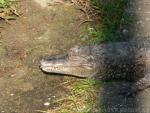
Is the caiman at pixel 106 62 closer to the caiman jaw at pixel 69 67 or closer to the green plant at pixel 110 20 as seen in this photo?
the caiman jaw at pixel 69 67

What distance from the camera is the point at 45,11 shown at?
652 centimetres

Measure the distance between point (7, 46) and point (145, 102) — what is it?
207cm

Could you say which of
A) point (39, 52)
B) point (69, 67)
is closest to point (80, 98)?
point (69, 67)

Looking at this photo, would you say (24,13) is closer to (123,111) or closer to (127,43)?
(127,43)

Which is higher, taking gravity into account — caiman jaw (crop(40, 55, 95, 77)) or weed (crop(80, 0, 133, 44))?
weed (crop(80, 0, 133, 44))

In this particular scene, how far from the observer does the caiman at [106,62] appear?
17.3 feet

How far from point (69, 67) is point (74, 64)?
0.07 m

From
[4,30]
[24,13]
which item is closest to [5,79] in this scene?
[4,30]

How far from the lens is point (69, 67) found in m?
5.33

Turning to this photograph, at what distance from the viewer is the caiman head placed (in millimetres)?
5320

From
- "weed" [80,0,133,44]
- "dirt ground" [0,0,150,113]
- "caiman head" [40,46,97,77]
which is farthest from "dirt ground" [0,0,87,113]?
"weed" [80,0,133,44]

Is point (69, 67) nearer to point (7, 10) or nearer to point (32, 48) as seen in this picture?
point (32, 48)

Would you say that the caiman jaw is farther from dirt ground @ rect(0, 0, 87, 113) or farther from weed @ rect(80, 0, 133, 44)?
weed @ rect(80, 0, 133, 44)

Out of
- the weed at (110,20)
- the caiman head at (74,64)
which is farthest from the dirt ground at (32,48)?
the weed at (110,20)
